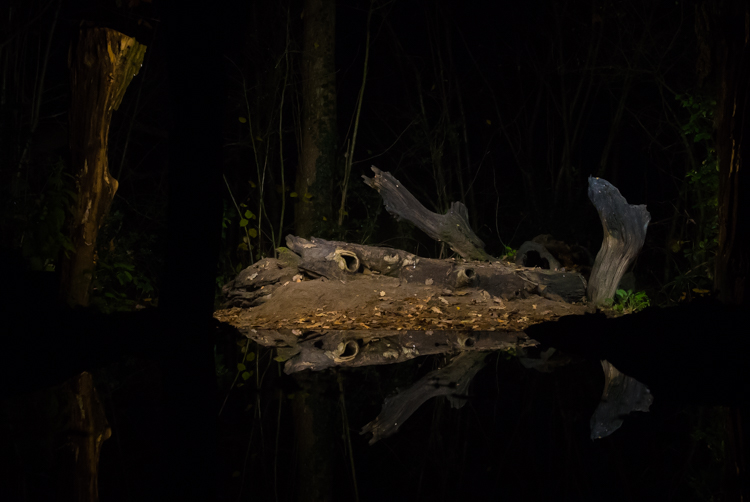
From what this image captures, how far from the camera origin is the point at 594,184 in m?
8.03

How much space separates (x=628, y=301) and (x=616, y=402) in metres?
5.44

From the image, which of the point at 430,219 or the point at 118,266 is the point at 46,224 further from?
the point at 430,219

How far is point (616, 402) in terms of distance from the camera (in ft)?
10.9

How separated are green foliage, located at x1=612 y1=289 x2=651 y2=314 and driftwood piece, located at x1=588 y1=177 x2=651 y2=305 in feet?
0.60

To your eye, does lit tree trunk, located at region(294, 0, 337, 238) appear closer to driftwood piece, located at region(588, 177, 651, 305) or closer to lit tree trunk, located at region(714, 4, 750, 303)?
driftwood piece, located at region(588, 177, 651, 305)

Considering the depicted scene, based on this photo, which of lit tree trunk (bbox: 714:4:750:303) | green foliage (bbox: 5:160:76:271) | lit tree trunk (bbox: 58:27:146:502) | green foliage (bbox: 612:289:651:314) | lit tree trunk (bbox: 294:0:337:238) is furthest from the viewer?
lit tree trunk (bbox: 294:0:337:238)

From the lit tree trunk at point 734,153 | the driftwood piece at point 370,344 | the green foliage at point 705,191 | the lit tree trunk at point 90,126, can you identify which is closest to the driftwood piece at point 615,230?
the green foliage at point 705,191

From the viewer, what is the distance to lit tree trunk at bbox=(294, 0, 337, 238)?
32.8ft

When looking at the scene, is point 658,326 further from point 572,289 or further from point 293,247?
point 293,247

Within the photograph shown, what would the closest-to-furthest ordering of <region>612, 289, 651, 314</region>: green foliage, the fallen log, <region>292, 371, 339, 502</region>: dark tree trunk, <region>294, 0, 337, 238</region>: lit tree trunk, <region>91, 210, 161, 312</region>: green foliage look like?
<region>292, 371, 339, 502</region>: dark tree trunk, the fallen log, <region>91, 210, 161, 312</region>: green foliage, <region>612, 289, 651, 314</region>: green foliage, <region>294, 0, 337, 238</region>: lit tree trunk

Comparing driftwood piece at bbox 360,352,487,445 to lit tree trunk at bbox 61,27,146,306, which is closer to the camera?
driftwood piece at bbox 360,352,487,445

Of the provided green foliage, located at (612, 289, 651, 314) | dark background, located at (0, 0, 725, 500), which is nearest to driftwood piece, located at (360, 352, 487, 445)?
dark background, located at (0, 0, 725, 500)

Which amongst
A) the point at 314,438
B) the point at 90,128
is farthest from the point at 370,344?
the point at 90,128

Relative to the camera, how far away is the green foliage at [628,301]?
8.22 meters
